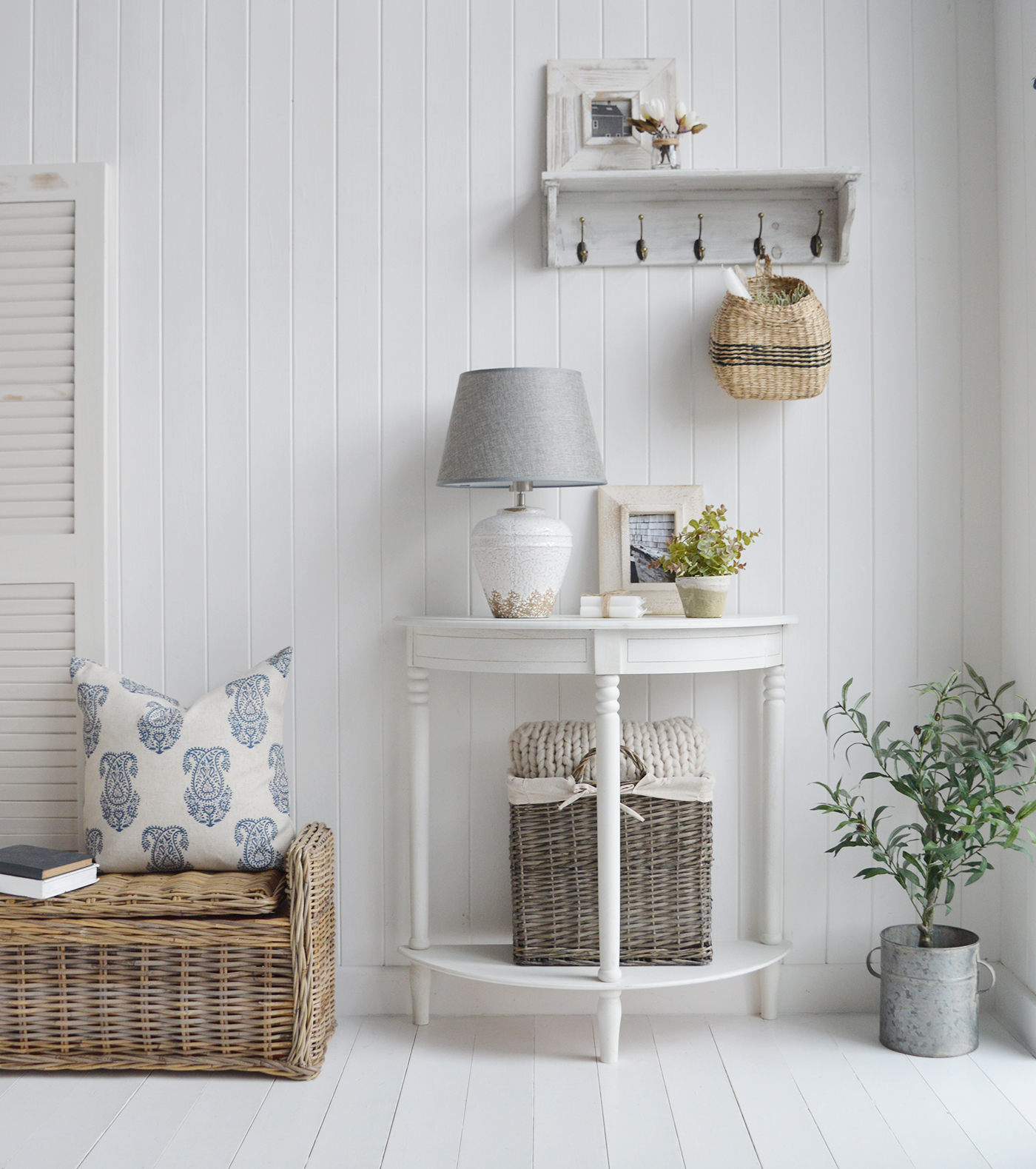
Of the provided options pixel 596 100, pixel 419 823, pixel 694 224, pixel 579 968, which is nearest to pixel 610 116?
pixel 596 100

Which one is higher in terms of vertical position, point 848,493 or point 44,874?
point 848,493

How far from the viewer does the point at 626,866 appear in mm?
2062

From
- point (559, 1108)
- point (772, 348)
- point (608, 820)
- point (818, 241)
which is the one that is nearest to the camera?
point (559, 1108)

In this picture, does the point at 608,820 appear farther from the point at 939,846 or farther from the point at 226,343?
the point at 226,343

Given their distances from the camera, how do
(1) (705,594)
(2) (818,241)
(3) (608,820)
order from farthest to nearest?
(2) (818,241), (1) (705,594), (3) (608,820)

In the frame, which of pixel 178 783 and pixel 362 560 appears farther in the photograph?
pixel 362 560

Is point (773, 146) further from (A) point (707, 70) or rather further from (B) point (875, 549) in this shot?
(B) point (875, 549)

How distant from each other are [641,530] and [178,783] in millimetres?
1130

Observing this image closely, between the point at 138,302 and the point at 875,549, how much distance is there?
1798 mm

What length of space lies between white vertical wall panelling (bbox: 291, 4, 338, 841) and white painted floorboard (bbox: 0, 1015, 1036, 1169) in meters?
0.61

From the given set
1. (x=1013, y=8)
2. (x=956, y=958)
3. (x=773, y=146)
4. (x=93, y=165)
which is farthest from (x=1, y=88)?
(x=956, y=958)

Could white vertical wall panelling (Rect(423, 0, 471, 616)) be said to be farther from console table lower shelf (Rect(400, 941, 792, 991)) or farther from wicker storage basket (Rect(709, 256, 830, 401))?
console table lower shelf (Rect(400, 941, 792, 991))

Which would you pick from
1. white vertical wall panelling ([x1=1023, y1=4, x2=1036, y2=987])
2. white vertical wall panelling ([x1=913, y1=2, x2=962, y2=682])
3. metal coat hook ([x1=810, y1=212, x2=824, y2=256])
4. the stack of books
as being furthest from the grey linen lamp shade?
the stack of books

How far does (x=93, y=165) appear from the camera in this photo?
7.45 ft
